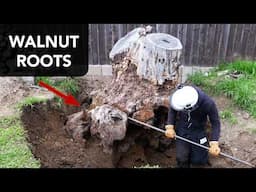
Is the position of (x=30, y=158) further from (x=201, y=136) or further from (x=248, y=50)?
(x=248, y=50)

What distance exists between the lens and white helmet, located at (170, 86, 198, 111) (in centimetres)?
532

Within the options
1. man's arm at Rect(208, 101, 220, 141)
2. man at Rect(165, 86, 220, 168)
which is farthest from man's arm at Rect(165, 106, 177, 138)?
man's arm at Rect(208, 101, 220, 141)

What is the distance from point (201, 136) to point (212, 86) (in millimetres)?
1949

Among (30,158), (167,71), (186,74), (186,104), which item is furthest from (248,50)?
(30,158)

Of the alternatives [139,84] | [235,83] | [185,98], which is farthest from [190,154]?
[235,83]

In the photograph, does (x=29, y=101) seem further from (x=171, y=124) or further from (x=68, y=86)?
(x=171, y=124)

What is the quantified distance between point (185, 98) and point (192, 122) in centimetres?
48

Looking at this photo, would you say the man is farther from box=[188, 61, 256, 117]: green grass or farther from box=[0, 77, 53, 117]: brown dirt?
box=[0, 77, 53, 117]: brown dirt

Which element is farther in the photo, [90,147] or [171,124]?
[90,147]

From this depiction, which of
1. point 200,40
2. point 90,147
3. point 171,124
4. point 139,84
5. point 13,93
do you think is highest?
point 200,40

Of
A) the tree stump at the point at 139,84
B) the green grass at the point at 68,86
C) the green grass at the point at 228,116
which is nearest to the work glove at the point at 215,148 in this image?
the tree stump at the point at 139,84

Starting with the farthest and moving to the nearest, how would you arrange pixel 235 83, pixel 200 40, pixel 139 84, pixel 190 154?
1. pixel 200 40
2. pixel 235 83
3. pixel 139 84
4. pixel 190 154

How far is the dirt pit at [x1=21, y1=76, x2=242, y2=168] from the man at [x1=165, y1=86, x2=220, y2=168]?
38 centimetres

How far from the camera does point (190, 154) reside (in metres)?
5.96
